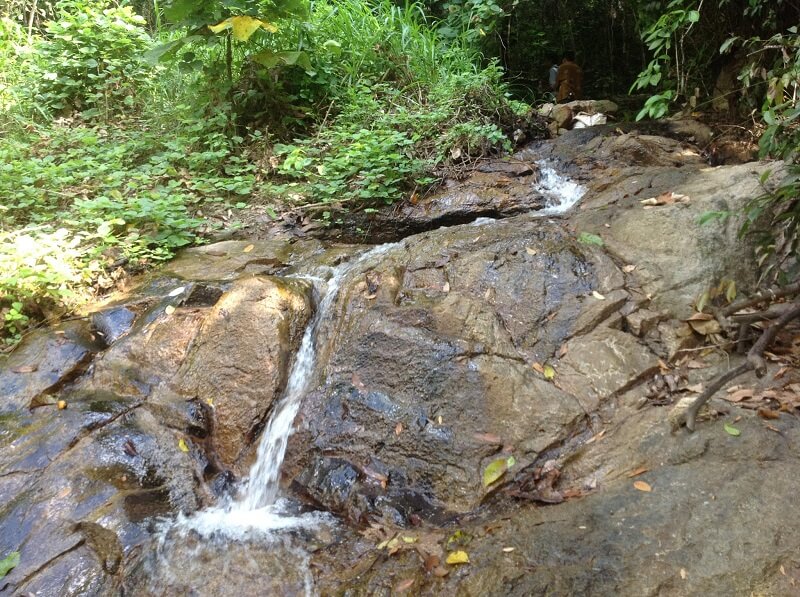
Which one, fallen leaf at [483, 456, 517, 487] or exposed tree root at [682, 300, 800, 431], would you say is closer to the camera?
exposed tree root at [682, 300, 800, 431]

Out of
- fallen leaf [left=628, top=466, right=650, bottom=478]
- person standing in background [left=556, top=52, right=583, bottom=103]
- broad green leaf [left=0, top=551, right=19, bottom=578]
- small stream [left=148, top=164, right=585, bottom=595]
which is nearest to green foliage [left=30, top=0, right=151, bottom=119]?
small stream [left=148, top=164, right=585, bottom=595]

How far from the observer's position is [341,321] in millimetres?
3621

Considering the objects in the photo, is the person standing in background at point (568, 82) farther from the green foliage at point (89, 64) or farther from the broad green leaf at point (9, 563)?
the broad green leaf at point (9, 563)

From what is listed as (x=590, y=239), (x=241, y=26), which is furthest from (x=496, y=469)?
(x=241, y=26)

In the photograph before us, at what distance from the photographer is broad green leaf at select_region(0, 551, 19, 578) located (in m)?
2.53

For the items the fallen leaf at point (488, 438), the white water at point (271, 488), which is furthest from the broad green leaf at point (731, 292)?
the white water at point (271, 488)

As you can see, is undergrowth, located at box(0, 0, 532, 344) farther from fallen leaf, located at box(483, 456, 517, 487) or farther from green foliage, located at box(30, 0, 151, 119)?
Result: fallen leaf, located at box(483, 456, 517, 487)

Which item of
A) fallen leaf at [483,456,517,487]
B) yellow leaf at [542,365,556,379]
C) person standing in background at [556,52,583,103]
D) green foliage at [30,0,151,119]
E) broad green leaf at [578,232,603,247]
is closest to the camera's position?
fallen leaf at [483,456,517,487]

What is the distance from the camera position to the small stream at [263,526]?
8.43ft

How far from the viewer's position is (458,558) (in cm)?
227

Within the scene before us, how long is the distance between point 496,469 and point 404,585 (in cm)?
74

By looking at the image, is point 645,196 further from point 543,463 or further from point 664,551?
point 664,551

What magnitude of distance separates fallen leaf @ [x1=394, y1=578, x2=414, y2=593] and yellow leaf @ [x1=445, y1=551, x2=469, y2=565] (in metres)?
0.18

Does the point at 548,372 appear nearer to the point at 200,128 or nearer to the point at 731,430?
the point at 731,430
